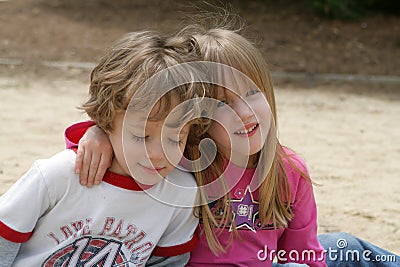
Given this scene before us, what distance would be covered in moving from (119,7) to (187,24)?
679 cm

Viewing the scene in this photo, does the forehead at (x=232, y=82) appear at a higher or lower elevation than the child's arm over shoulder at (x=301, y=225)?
higher

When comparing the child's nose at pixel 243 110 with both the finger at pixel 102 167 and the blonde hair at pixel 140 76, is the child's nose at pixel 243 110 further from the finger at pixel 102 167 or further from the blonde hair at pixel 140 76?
the finger at pixel 102 167

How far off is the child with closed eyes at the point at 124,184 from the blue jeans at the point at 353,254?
690 millimetres

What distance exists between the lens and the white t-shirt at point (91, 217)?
2.18m

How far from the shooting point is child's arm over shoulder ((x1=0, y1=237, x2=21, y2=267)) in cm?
218

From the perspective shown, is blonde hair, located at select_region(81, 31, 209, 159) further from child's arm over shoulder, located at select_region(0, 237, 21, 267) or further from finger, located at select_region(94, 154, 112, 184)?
child's arm over shoulder, located at select_region(0, 237, 21, 267)

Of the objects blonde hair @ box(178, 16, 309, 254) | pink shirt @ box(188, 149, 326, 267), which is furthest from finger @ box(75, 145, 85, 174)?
pink shirt @ box(188, 149, 326, 267)

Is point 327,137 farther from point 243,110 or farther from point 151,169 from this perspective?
point 151,169

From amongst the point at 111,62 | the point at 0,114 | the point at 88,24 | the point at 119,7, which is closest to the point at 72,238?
the point at 111,62

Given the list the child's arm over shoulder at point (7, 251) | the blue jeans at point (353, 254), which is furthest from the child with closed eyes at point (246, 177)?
the child's arm over shoulder at point (7, 251)

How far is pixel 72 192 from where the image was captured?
226cm

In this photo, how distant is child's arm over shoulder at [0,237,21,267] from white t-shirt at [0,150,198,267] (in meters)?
0.03

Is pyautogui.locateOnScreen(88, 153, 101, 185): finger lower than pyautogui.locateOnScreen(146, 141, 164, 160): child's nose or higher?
lower

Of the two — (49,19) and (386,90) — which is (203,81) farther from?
(49,19)
